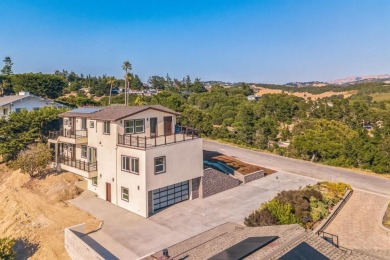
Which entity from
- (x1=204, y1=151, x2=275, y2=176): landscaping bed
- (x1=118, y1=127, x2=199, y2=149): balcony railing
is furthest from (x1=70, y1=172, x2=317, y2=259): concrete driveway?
(x1=118, y1=127, x2=199, y2=149): balcony railing

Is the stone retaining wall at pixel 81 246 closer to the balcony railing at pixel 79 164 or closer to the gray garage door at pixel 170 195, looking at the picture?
the gray garage door at pixel 170 195

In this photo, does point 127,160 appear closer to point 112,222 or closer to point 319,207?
point 112,222

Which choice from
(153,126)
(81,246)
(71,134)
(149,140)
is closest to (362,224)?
(149,140)

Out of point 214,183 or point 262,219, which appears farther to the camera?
point 214,183

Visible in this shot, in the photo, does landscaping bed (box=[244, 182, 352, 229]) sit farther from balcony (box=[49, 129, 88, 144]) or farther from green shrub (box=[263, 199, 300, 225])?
balcony (box=[49, 129, 88, 144])

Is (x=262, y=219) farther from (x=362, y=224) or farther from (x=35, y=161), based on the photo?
(x=35, y=161)

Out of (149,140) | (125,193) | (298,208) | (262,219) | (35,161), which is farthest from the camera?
(35,161)
